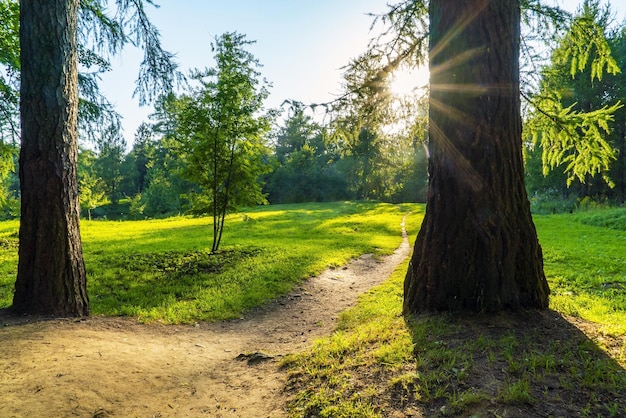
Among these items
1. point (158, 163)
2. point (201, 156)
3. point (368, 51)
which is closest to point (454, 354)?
point (368, 51)

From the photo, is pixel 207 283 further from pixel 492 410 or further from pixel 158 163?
pixel 158 163

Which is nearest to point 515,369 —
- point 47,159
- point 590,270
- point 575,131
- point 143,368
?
point 143,368

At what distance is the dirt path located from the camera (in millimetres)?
3043

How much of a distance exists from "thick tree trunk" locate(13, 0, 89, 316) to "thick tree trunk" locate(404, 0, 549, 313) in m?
5.38

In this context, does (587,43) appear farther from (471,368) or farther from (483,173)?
(471,368)

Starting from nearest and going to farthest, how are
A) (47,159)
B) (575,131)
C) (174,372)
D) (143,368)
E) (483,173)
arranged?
(483,173), (143,368), (174,372), (575,131), (47,159)

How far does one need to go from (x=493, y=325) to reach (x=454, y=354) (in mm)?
736

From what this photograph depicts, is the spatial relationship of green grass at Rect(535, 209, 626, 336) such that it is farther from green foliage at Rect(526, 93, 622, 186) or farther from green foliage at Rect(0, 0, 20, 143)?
green foliage at Rect(0, 0, 20, 143)

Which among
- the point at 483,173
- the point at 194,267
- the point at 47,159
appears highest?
the point at 47,159

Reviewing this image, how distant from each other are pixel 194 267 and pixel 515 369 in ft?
29.7

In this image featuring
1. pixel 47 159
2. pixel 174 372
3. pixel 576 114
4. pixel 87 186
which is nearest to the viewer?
pixel 174 372

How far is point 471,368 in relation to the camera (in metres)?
2.88

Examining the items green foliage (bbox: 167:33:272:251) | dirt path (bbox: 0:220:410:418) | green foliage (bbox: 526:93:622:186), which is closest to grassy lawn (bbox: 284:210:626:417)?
dirt path (bbox: 0:220:410:418)

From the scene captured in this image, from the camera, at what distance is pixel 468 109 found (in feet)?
12.6
